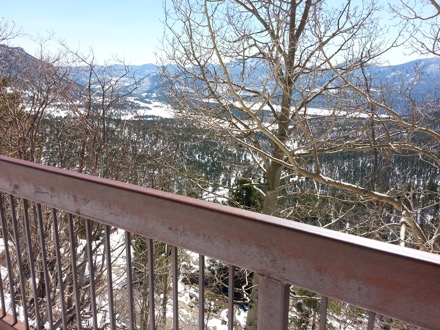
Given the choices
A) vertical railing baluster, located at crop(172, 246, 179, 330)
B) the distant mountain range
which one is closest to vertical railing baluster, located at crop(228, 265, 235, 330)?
vertical railing baluster, located at crop(172, 246, 179, 330)

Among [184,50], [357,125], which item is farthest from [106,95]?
[357,125]

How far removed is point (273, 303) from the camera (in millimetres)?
1021

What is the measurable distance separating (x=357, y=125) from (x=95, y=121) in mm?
5333

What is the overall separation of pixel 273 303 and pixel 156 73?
8102 millimetres

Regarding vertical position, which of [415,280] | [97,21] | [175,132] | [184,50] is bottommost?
[175,132]

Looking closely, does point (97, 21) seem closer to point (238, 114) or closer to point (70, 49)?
point (70, 49)

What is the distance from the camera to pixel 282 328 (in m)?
1.04

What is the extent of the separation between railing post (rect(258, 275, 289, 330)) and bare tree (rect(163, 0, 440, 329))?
5.34m

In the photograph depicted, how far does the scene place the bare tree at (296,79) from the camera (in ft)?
20.5

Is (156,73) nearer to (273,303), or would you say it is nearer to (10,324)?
(10,324)

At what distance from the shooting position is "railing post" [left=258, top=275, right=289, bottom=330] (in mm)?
992

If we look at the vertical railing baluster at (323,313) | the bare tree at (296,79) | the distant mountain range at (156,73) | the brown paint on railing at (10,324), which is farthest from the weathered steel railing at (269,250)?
the distant mountain range at (156,73)

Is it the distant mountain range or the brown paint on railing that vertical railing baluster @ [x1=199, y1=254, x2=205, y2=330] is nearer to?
the brown paint on railing

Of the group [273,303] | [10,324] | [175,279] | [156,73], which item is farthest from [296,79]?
[273,303]
